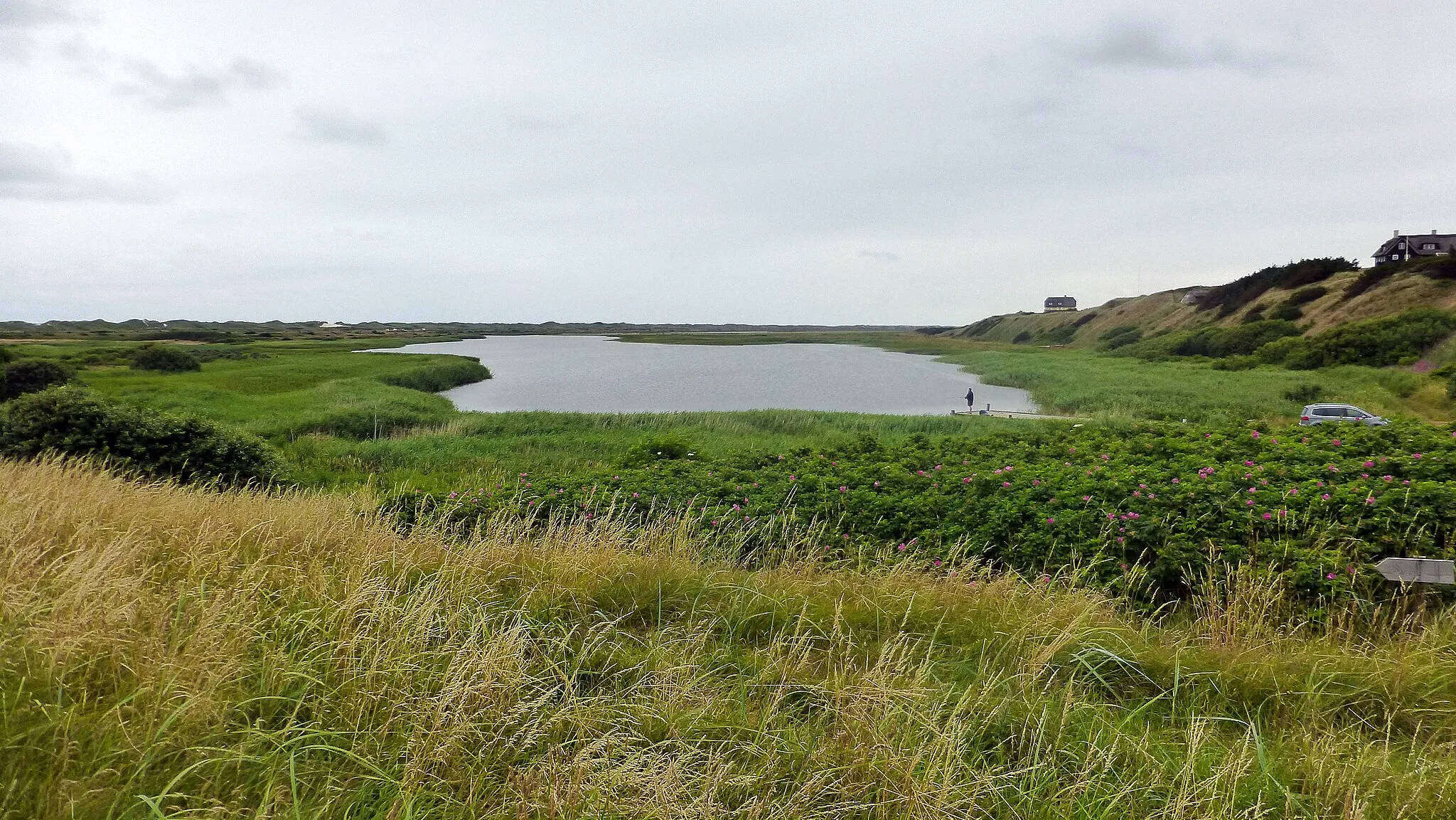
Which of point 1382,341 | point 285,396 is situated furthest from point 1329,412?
point 285,396

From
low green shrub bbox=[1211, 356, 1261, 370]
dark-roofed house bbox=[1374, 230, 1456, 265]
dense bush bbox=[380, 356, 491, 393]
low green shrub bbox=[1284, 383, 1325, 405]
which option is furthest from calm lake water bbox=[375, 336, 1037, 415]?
dark-roofed house bbox=[1374, 230, 1456, 265]

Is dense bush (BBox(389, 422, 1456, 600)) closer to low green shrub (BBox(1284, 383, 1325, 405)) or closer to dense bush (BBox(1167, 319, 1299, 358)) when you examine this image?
low green shrub (BBox(1284, 383, 1325, 405))

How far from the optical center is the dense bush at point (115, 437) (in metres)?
10.6

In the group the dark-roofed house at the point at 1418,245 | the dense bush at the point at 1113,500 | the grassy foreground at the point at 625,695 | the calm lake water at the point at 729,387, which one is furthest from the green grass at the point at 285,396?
the dark-roofed house at the point at 1418,245

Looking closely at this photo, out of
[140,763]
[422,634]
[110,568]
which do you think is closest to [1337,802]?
[422,634]

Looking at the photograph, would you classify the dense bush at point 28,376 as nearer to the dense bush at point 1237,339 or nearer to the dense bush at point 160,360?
the dense bush at point 160,360

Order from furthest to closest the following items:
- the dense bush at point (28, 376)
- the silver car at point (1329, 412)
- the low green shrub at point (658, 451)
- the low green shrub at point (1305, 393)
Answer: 1. the low green shrub at point (1305, 393)
2. the dense bush at point (28, 376)
3. the silver car at point (1329, 412)
4. the low green shrub at point (658, 451)

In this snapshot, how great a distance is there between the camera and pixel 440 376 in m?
52.1

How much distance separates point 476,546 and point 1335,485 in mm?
8426

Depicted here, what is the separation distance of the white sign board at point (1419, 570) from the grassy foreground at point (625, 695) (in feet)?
1.21

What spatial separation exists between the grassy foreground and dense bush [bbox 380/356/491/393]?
4318 cm

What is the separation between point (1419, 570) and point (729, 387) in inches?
1953

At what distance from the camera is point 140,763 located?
2.24m

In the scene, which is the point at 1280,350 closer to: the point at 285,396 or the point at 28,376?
the point at 285,396
